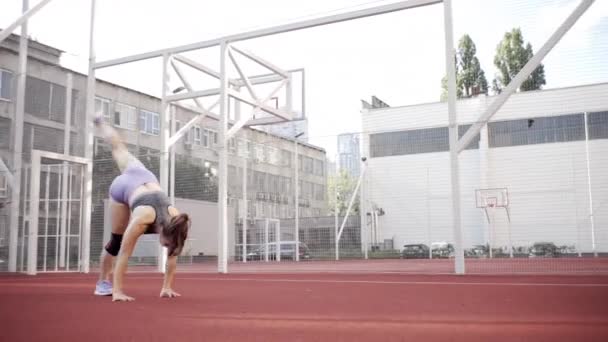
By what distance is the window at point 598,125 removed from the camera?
13.2m

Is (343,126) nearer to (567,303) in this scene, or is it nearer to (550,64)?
(550,64)

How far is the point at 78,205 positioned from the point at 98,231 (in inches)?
42.7

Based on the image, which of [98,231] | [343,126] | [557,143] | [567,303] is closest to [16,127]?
[98,231]

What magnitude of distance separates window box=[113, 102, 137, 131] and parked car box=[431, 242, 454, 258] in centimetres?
1485

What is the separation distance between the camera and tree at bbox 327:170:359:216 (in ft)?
55.2

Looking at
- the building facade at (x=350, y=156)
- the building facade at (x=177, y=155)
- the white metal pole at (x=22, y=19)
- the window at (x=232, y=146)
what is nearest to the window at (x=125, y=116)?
the building facade at (x=177, y=155)

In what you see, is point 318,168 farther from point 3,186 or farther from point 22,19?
point 22,19

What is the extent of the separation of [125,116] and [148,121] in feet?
3.70

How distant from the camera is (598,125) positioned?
1376 cm

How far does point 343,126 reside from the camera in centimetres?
1681

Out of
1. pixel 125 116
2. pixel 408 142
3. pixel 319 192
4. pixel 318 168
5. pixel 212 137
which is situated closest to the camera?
pixel 408 142

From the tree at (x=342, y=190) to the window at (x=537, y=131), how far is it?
483cm

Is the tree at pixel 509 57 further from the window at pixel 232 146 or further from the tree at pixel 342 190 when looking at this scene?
the window at pixel 232 146

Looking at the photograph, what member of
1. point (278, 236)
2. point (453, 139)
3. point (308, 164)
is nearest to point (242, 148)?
point (308, 164)
